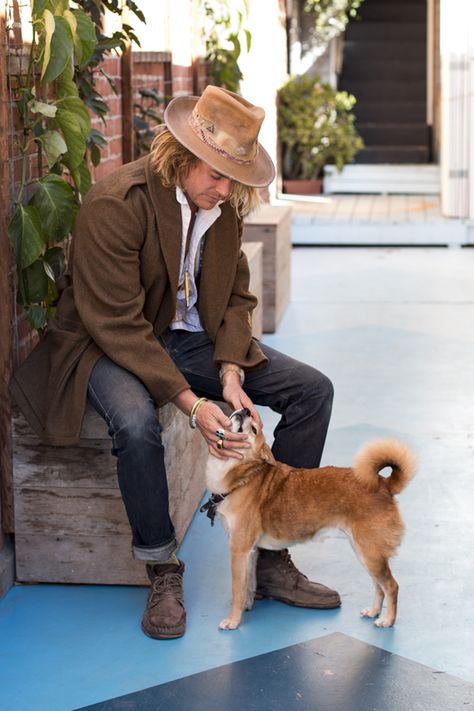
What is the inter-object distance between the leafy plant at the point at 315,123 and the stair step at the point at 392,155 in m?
1.12

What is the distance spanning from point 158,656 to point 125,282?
3.00ft

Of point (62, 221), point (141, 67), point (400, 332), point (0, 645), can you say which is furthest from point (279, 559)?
point (400, 332)

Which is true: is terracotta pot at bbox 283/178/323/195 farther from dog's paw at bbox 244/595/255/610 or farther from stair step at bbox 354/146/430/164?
dog's paw at bbox 244/595/255/610

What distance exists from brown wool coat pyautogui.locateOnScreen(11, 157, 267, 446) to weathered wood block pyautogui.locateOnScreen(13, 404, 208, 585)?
112 millimetres

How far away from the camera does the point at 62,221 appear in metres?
3.02

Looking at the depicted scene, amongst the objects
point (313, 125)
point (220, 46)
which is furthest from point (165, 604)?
point (313, 125)

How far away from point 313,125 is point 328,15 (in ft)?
5.78

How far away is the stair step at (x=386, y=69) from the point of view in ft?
45.6

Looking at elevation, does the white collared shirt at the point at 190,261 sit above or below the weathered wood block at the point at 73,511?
above

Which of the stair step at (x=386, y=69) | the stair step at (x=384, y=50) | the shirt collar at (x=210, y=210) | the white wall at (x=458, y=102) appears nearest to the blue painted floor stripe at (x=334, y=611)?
the shirt collar at (x=210, y=210)

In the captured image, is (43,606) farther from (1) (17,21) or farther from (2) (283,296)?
(2) (283,296)

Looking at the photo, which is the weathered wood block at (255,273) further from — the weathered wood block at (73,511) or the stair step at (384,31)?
the stair step at (384,31)

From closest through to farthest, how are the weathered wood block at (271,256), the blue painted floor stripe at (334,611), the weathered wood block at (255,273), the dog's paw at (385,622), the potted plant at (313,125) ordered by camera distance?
1. the blue painted floor stripe at (334,611)
2. the dog's paw at (385,622)
3. the weathered wood block at (255,273)
4. the weathered wood block at (271,256)
5. the potted plant at (313,125)

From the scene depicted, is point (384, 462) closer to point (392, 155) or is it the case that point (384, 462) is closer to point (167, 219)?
point (167, 219)
